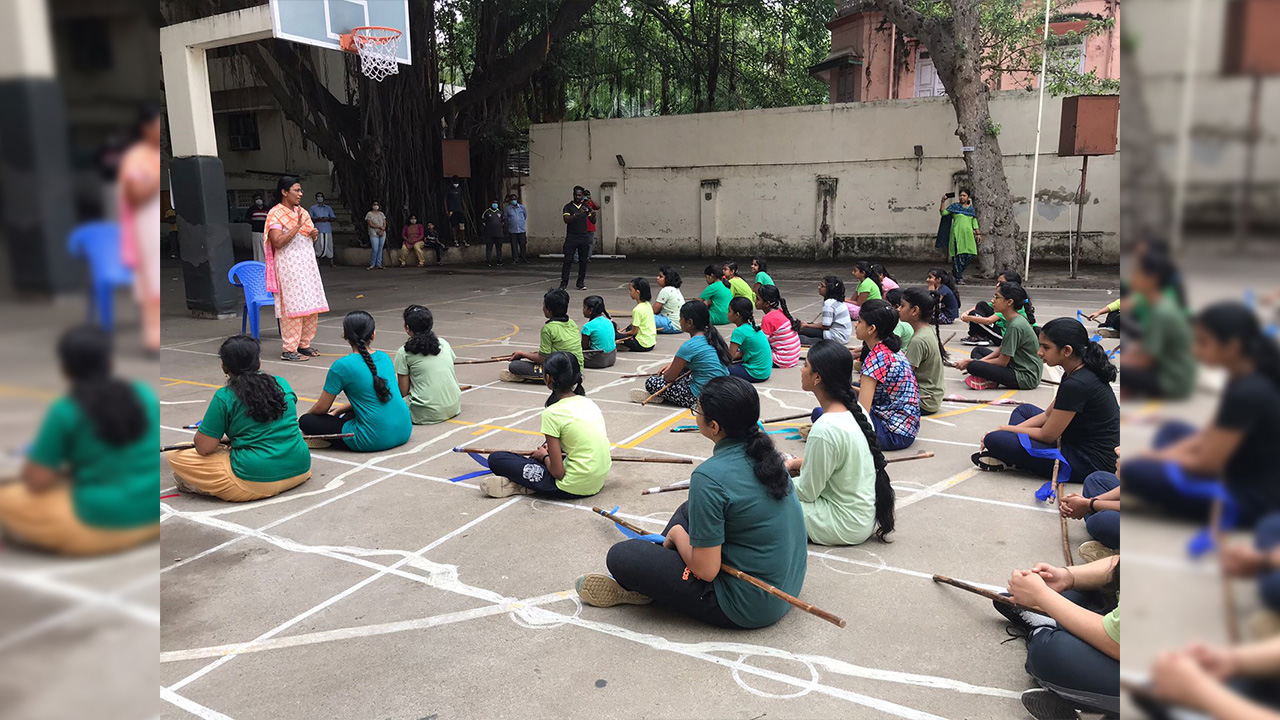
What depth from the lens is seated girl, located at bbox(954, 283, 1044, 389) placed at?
19.8 ft

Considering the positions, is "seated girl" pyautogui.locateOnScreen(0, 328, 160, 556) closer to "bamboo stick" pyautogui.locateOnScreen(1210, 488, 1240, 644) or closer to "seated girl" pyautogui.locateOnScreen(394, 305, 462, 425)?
"bamboo stick" pyautogui.locateOnScreen(1210, 488, 1240, 644)

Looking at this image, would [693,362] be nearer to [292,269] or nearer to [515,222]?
[292,269]

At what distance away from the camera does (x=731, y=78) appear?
1952cm

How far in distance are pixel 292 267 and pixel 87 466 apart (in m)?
7.32

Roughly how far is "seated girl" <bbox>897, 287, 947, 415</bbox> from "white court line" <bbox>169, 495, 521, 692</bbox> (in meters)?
2.85

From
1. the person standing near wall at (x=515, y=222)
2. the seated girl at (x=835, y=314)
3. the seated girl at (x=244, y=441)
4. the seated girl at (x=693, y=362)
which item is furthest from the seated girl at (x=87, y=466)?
the person standing near wall at (x=515, y=222)

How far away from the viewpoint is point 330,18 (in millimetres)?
9734

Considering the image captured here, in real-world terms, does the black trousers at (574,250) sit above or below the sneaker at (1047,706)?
above

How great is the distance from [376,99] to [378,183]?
165cm

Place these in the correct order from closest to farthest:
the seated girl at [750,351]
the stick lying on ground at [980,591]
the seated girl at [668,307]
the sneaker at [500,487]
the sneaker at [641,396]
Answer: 1. the stick lying on ground at [980,591]
2. the sneaker at [500,487]
3. the sneaker at [641,396]
4. the seated girl at [750,351]
5. the seated girl at [668,307]

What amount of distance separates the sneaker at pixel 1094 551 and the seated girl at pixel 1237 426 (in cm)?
305

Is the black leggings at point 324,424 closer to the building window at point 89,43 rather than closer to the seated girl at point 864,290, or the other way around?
the building window at point 89,43

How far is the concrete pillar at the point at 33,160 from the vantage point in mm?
605

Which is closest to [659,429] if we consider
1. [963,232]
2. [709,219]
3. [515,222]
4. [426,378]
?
[426,378]
